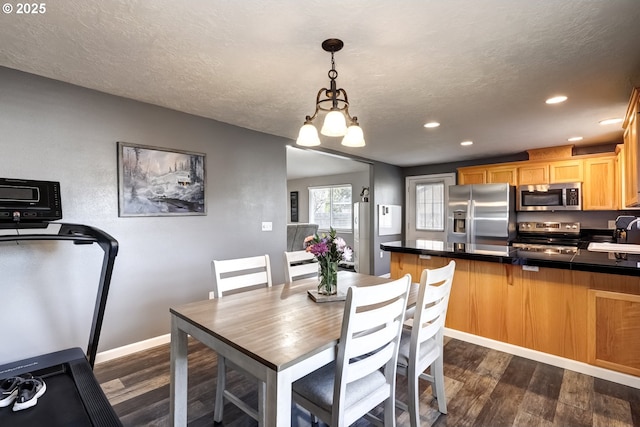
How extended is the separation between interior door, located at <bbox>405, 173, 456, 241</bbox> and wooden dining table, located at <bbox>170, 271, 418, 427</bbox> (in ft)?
15.0

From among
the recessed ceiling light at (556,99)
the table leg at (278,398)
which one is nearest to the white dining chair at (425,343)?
the table leg at (278,398)

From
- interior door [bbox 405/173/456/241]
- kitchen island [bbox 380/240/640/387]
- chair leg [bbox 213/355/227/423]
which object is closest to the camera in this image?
chair leg [bbox 213/355/227/423]

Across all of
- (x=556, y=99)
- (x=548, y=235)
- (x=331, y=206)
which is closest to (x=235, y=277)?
(x=556, y=99)

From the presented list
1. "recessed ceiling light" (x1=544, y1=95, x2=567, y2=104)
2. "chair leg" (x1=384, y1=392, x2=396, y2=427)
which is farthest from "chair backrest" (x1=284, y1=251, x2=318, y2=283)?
"recessed ceiling light" (x1=544, y1=95, x2=567, y2=104)

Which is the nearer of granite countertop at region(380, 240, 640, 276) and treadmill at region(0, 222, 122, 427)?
treadmill at region(0, 222, 122, 427)

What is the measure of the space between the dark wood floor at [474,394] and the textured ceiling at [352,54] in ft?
7.34

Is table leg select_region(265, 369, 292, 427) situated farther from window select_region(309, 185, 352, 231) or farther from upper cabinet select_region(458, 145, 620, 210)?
window select_region(309, 185, 352, 231)

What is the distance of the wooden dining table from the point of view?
1.11 metres

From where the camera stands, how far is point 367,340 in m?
1.33

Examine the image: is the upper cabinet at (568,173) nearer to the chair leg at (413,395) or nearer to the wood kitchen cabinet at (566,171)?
the wood kitchen cabinet at (566,171)

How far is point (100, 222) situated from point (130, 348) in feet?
3.77

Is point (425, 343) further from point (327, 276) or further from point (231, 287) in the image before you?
point (231, 287)

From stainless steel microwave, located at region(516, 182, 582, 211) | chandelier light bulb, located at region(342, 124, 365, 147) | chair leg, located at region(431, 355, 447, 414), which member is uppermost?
chandelier light bulb, located at region(342, 124, 365, 147)

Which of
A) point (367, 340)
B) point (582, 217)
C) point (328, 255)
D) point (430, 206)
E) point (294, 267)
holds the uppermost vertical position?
point (430, 206)
